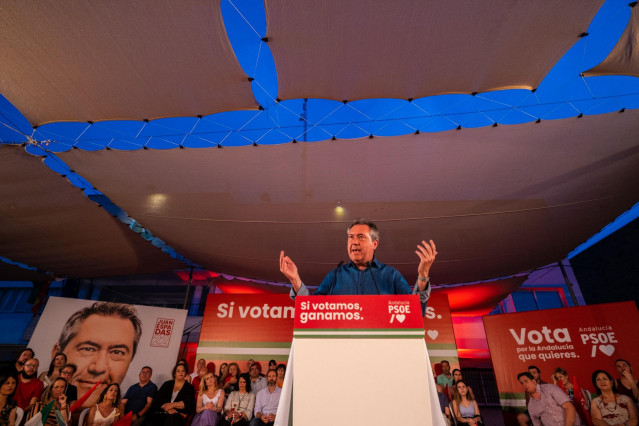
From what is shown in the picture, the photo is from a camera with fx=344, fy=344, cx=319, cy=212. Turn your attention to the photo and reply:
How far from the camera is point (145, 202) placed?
5289 mm

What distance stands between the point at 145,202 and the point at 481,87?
189 inches

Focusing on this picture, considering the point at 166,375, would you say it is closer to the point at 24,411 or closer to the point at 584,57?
the point at 24,411

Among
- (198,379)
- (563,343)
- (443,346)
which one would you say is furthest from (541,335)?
(198,379)

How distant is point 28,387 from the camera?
5.45 m

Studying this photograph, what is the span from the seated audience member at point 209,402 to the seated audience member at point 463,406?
3885 millimetres

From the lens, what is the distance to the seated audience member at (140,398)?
226 inches

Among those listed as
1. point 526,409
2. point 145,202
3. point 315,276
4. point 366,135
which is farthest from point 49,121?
point 526,409

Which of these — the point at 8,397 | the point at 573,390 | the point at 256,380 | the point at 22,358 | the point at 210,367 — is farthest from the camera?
the point at 210,367

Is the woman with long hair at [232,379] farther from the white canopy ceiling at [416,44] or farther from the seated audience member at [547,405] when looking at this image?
the white canopy ceiling at [416,44]

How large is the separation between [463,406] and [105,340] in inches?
259

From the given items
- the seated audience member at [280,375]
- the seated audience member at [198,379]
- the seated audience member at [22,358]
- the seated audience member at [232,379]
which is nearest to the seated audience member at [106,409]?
the seated audience member at [198,379]

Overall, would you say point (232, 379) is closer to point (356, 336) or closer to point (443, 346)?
point (443, 346)

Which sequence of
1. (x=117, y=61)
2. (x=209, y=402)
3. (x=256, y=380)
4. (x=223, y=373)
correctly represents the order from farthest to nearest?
(x=223, y=373) < (x=256, y=380) < (x=209, y=402) < (x=117, y=61)

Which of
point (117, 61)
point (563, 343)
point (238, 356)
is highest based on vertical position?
point (117, 61)
